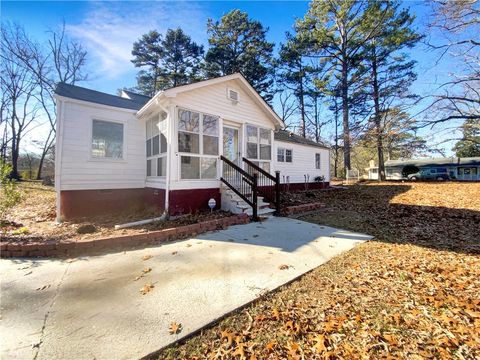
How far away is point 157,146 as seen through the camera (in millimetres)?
7902

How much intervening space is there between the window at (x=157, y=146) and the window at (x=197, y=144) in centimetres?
73

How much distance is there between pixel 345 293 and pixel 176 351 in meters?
2.20

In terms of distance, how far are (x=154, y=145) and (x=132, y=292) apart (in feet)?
20.3

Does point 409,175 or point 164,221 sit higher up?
point 409,175

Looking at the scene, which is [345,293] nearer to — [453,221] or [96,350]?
[96,350]

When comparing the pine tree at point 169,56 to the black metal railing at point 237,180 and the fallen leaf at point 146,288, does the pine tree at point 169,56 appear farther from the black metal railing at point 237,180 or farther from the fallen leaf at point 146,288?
the fallen leaf at point 146,288

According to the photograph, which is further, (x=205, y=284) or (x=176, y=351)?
(x=205, y=284)

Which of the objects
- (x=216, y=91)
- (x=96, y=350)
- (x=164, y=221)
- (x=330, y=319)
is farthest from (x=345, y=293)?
(x=216, y=91)

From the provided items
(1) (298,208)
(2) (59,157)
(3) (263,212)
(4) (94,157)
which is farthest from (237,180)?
(2) (59,157)

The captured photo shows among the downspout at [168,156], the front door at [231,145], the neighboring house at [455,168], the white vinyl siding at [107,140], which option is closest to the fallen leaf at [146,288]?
the downspout at [168,156]

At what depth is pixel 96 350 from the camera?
1.96m

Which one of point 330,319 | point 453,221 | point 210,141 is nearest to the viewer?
point 330,319

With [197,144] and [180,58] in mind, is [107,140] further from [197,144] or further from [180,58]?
[180,58]

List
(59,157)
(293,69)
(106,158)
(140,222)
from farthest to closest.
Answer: (293,69) < (106,158) < (59,157) < (140,222)
